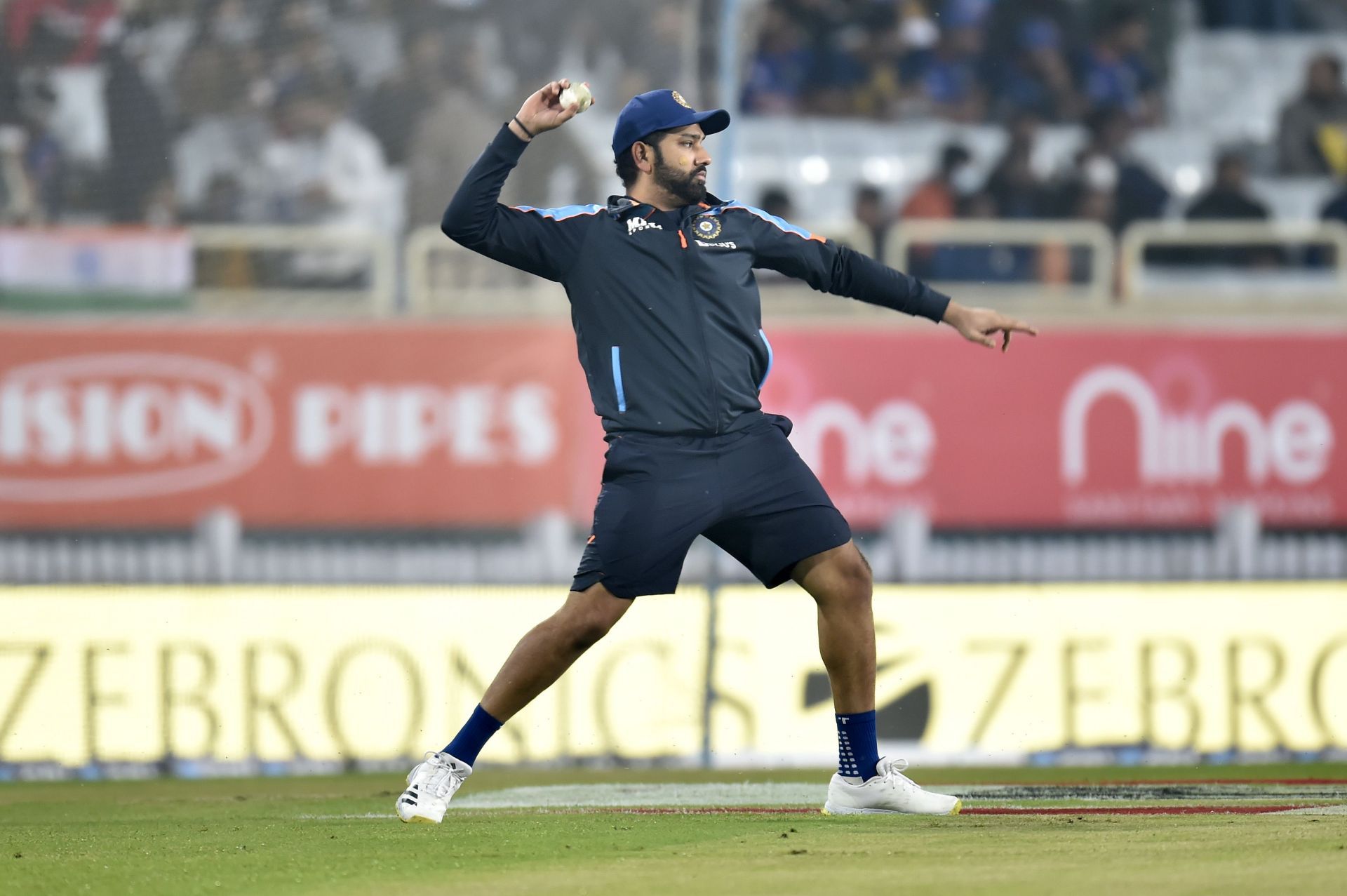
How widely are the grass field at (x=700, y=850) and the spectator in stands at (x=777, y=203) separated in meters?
5.11

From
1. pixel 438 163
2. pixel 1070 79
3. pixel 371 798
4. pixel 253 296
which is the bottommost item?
pixel 371 798

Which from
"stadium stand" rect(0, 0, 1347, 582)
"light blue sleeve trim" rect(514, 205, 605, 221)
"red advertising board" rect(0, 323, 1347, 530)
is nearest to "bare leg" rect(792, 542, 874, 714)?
"light blue sleeve trim" rect(514, 205, 605, 221)

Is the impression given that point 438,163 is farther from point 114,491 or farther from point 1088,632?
point 1088,632

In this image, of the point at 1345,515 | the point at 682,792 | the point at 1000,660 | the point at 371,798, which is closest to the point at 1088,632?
the point at 1000,660

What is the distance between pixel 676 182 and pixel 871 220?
580cm

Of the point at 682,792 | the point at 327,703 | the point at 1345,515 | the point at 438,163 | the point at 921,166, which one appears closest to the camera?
the point at 682,792

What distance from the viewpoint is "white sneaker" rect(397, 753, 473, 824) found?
5391 millimetres

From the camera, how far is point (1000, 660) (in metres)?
8.77

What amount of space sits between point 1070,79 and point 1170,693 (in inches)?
191

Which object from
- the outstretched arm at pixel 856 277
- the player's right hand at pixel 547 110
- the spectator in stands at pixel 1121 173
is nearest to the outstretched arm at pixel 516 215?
the player's right hand at pixel 547 110

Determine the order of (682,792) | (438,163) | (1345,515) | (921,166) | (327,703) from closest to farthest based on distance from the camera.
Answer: (682,792)
(327,703)
(1345,515)
(438,163)
(921,166)

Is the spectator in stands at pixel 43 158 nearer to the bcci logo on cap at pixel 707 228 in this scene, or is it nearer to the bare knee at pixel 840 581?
the bcci logo on cap at pixel 707 228

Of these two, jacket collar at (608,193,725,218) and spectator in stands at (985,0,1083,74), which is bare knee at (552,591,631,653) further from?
spectator in stands at (985,0,1083,74)

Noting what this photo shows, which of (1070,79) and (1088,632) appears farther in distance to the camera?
(1070,79)
